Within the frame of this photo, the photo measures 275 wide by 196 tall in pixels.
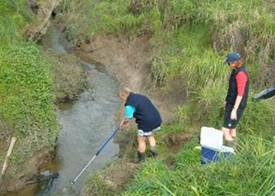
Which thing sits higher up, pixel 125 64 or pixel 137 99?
pixel 137 99

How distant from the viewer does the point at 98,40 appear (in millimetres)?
15414

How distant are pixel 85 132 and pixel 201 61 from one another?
8.93 feet

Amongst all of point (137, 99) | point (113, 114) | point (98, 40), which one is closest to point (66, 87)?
point (113, 114)

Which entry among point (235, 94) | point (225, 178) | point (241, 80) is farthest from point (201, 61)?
point (225, 178)

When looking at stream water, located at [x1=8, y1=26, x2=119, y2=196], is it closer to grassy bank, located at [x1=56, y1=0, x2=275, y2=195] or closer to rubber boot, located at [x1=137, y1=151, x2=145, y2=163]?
rubber boot, located at [x1=137, y1=151, x2=145, y2=163]

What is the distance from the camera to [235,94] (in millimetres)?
9133

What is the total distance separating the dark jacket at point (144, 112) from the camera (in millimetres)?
9508

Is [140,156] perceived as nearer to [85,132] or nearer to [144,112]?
[144,112]

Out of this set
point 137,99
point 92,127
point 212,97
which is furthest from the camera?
point 92,127

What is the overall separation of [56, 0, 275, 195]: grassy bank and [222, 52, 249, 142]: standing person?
29 cm

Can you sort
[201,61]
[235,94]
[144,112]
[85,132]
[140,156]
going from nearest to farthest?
[235,94] → [144,112] → [140,156] → [85,132] → [201,61]

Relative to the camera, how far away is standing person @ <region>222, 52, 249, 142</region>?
8.92 metres

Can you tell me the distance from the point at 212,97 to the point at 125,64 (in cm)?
398

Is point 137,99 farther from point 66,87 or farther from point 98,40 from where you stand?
point 98,40
